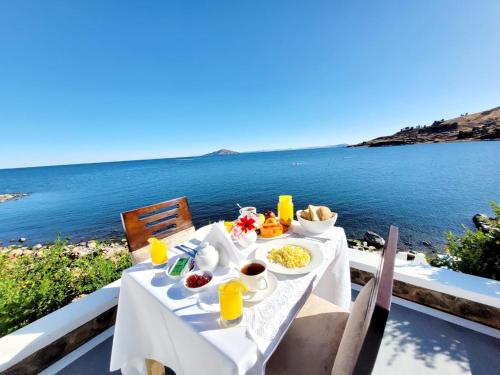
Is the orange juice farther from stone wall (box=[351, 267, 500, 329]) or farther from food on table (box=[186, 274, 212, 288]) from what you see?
stone wall (box=[351, 267, 500, 329])

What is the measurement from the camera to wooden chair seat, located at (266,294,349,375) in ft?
3.39

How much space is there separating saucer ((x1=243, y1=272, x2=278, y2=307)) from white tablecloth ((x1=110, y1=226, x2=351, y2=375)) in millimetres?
26

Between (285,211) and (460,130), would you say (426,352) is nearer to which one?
(285,211)

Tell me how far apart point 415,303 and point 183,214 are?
8.39 feet

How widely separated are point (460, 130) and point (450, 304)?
7106cm

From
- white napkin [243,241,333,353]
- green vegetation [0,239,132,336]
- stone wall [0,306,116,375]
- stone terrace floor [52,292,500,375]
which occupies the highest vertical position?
white napkin [243,241,333,353]

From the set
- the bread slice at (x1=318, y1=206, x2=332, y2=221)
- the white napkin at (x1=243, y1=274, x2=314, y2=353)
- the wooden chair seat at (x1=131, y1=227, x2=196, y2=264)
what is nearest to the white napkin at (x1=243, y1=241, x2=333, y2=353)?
the white napkin at (x1=243, y1=274, x2=314, y2=353)

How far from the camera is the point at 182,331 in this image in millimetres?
871

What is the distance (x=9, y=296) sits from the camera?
1.78 m

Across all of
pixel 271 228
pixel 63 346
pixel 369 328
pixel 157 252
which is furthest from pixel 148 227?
pixel 369 328

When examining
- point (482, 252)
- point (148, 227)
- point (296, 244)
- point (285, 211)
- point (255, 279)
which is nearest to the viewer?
point (255, 279)

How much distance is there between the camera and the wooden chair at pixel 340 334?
59 centimetres

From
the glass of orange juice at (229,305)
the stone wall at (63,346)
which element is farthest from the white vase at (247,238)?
the stone wall at (63,346)

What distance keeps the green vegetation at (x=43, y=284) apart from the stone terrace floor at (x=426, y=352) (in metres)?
0.67
